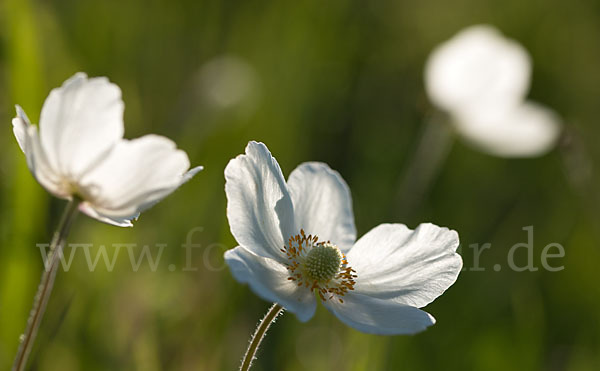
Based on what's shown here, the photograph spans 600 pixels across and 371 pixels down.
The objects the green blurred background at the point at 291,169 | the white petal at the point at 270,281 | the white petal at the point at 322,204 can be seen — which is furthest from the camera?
the green blurred background at the point at 291,169

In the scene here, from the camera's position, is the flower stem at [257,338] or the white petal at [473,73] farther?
the white petal at [473,73]

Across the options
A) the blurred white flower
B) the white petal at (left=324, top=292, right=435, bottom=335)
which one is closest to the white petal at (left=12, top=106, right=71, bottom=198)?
the white petal at (left=324, top=292, right=435, bottom=335)

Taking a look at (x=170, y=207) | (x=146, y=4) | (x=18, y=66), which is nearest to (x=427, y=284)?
(x=18, y=66)

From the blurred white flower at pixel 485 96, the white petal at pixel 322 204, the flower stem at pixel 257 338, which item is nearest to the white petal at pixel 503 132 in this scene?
the blurred white flower at pixel 485 96

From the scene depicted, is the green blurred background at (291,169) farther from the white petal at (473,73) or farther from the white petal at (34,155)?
the white petal at (34,155)

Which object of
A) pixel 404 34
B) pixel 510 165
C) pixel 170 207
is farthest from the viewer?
pixel 404 34

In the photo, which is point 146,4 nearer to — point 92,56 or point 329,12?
point 92,56

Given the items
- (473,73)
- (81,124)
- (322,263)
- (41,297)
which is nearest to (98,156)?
(81,124)
